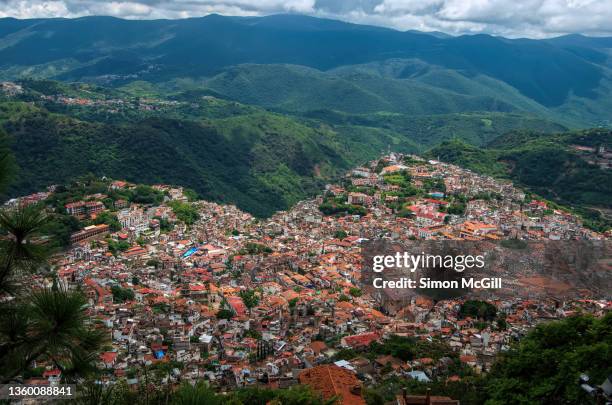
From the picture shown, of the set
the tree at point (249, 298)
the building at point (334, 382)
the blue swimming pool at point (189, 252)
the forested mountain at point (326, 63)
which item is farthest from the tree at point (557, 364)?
the forested mountain at point (326, 63)

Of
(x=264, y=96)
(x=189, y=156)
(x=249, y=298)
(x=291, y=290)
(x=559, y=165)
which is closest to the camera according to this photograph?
(x=249, y=298)

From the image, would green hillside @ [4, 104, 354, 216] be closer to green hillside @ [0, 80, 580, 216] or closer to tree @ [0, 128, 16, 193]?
green hillside @ [0, 80, 580, 216]

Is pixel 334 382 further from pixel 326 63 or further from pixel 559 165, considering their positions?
pixel 326 63

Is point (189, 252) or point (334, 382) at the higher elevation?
point (334, 382)

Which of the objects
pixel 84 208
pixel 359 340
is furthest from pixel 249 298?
pixel 84 208

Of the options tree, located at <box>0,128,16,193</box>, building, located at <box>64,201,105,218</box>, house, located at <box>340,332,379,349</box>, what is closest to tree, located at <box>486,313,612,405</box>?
house, located at <box>340,332,379,349</box>

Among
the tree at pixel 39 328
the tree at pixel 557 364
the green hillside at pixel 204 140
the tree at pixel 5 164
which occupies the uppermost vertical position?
the tree at pixel 5 164

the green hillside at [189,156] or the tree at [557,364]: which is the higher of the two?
the tree at [557,364]

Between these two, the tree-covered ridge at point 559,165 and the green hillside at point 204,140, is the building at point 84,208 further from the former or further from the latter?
the tree-covered ridge at point 559,165
